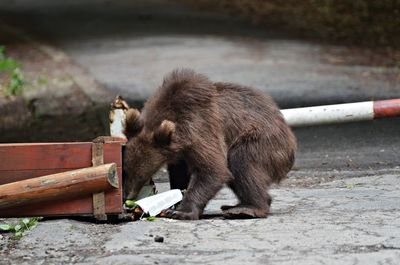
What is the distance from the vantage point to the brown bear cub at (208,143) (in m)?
7.13

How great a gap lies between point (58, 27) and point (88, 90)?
877cm

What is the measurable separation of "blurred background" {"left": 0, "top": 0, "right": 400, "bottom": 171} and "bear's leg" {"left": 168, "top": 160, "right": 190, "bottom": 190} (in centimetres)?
277

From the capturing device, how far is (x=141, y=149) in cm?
716

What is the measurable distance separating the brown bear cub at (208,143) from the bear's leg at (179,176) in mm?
16

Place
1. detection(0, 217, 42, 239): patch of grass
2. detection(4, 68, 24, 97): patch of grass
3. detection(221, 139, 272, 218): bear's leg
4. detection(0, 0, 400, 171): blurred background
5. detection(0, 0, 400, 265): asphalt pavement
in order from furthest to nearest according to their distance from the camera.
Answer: detection(4, 68, 24, 97): patch of grass < detection(0, 0, 400, 171): blurred background < detection(221, 139, 272, 218): bear's leg < detection(0, 217, 42, 239): patch of grass < detection(0, 0, 400, 265): asphalt pavement

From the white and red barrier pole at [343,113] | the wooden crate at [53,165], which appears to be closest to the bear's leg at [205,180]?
the wooden crate at [53,165]

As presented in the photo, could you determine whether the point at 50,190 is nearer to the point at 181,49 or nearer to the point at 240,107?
the point at 240,107

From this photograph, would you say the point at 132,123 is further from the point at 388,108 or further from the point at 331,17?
the point at 331,17

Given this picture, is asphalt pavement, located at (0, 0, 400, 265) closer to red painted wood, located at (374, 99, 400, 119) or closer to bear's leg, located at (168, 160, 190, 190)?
bear's leg, located at (168, 160, 190, 190)

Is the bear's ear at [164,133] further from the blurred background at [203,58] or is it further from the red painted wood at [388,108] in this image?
the blurred background at [203,58]

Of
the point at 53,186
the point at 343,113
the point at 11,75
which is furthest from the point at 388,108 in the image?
the point at 11,75

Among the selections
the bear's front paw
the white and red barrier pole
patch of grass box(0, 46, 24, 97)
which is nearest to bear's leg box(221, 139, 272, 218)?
the bear's front paw

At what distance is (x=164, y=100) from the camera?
7.43 meters

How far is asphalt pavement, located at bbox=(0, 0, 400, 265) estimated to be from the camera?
5781 mm
